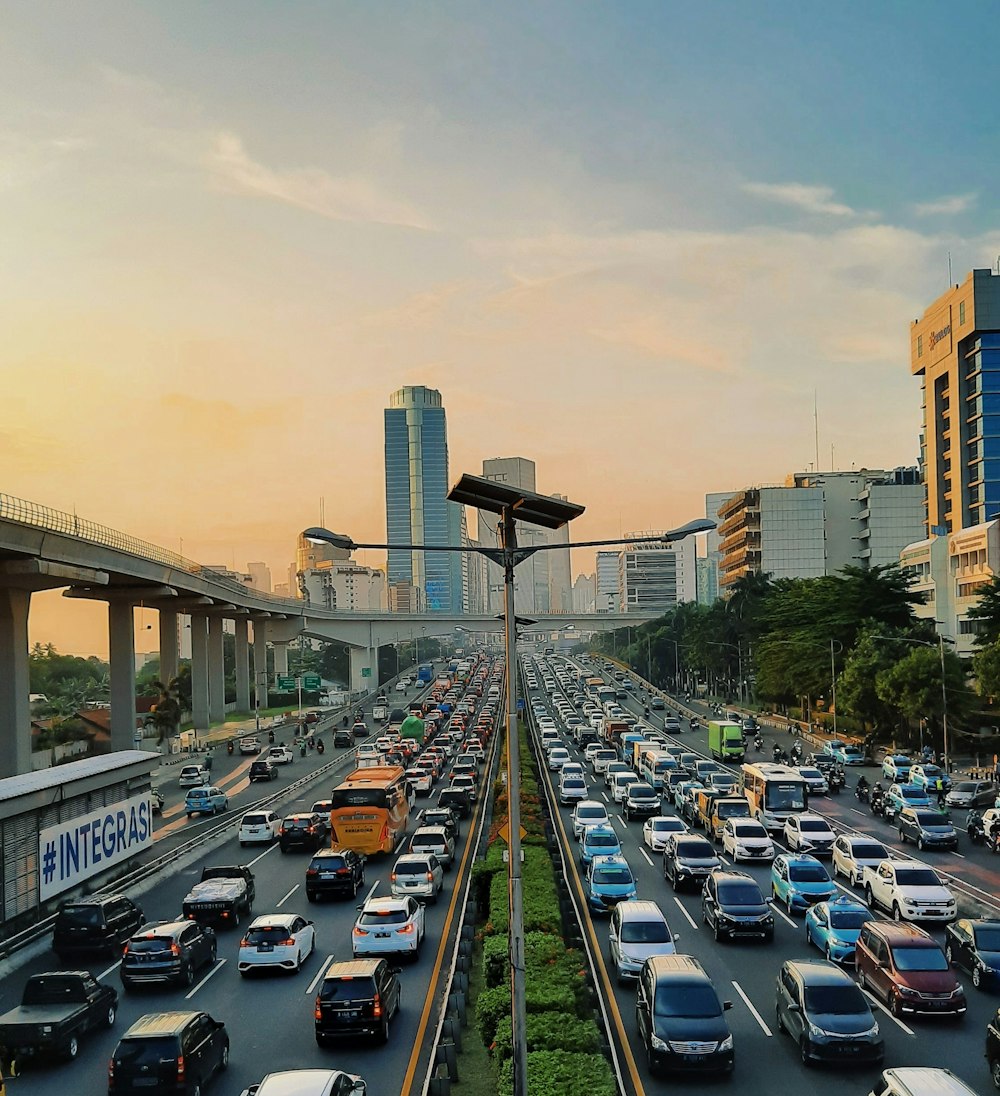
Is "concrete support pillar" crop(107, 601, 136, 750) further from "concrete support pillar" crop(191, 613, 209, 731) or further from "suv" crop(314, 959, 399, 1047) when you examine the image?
"suv" crop(314, 959, 399, 1047)

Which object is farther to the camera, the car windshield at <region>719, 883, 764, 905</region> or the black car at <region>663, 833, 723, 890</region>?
the black car at <region>663, 833, 723, 890</region>

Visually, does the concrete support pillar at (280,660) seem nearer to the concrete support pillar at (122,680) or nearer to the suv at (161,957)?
the concrete support pillar at (122,680)

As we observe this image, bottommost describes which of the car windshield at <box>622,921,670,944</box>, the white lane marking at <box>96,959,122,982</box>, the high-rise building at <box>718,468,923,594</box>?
the white lane marking at <box>96,959,122,982</box>

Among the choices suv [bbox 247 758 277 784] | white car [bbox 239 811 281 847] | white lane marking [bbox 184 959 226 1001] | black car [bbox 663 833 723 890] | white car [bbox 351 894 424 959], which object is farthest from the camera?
suv [bbox 247 758 277 784]

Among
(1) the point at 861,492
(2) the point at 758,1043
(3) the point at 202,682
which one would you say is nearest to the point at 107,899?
(2) the point at 758,1043

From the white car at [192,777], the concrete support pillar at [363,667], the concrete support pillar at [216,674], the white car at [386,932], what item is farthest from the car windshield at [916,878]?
the concrete support pillar at [363,667]

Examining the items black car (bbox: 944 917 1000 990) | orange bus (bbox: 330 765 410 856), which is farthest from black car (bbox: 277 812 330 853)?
black car (bbox: 944 917 1000 990)

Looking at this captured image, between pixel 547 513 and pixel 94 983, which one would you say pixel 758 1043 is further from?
pixel 94 983
